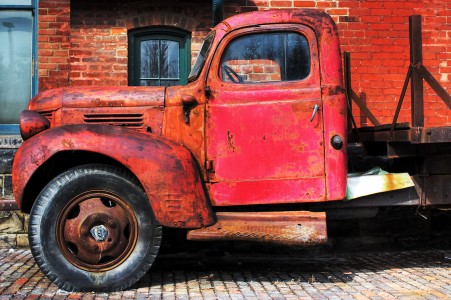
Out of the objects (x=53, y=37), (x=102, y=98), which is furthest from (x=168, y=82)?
(x=102, y=98)

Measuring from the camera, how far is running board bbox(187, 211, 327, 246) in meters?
4.72

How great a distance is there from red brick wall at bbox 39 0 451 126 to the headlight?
239 centimetres

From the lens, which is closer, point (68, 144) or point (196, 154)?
point (68, 144)

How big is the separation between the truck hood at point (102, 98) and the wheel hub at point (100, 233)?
1.10 meters

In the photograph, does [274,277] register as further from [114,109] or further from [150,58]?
[150,58]

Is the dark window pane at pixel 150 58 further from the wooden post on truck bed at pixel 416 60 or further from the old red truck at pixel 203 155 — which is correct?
the wooden post on truck bed at pixel 416 60

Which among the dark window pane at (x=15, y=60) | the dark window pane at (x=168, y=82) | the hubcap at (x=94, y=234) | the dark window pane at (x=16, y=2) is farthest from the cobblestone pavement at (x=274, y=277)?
the dark window pane at (x=16, y=2)

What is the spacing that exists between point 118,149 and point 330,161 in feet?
5.83

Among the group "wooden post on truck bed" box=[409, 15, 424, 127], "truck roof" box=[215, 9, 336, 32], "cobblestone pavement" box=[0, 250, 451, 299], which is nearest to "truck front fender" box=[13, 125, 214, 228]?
"cobblestone pavement" box=[0, 250, 451, 299]

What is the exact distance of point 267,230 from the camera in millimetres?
4754

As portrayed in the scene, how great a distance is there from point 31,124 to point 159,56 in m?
3.00

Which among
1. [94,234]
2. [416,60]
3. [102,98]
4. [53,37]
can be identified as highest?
[53,37]

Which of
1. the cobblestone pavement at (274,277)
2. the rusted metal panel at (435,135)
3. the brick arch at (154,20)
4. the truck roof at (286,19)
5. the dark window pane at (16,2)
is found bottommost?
the cobblestone pavement at (274,277)

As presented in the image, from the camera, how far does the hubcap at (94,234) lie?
4648 mm
